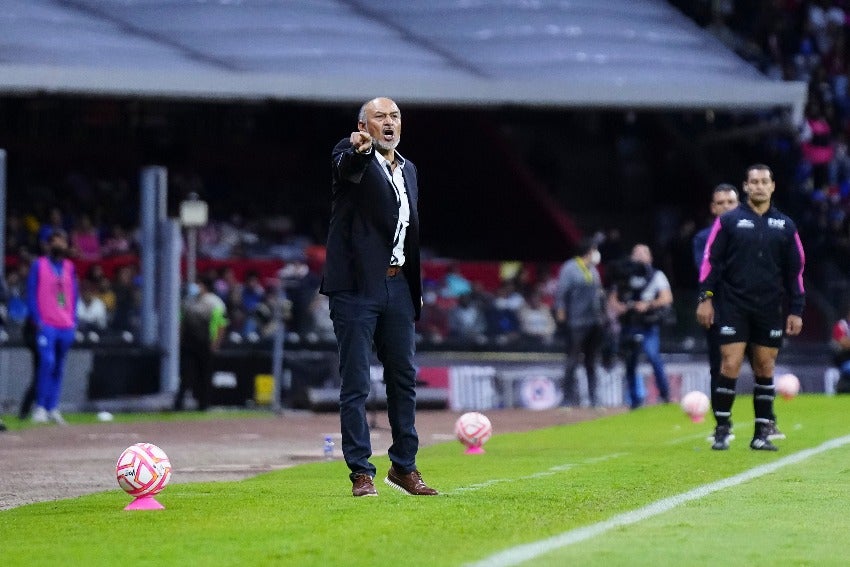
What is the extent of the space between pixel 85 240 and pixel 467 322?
662 cm

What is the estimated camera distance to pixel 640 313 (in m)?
23.1

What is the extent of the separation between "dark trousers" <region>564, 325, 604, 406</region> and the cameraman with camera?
2.48ft

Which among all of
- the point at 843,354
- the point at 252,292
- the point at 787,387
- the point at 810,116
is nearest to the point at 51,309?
the point at 252,292

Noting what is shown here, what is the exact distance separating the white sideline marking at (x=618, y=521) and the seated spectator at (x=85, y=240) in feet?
58.4

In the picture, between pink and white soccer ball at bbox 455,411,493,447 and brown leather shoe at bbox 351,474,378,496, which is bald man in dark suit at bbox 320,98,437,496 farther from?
pink and white soccer ball at bbox 455,411,493,447

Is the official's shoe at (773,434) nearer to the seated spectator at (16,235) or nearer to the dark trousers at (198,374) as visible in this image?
the dark trousers at (198,374)

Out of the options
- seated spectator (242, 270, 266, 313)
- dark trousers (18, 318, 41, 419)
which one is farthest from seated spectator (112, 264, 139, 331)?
dark trousers (18, 318, 41, 419)

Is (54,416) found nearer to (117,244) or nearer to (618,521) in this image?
(117,244)

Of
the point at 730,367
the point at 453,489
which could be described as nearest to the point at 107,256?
the point at 730,367

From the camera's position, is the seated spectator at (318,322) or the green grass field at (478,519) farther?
the seated spectator at (318,322)

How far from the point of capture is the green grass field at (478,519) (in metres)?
7.52

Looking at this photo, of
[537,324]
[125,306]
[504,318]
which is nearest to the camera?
[125,306]

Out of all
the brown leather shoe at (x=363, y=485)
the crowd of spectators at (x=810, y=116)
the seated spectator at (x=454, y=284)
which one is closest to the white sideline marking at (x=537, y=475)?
the brown leather shoe at (x=363, y=485)

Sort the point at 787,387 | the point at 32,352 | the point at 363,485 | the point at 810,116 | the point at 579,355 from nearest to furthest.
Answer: the point at 363,485, the point at 32,352, the point at 787,387, the point at 579,355, the point at 810,116
